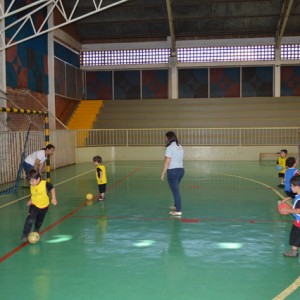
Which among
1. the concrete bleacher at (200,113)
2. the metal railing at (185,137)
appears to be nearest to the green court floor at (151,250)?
the metal railing at (185,137)

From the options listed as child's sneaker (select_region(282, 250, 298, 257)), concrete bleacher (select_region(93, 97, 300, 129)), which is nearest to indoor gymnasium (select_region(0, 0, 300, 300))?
child's sneaker (select_region(282, 250, 298, 257))

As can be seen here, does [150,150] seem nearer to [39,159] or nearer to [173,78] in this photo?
[173,78]

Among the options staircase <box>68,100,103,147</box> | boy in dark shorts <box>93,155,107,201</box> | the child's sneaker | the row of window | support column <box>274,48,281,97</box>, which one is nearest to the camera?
the child's sneaker

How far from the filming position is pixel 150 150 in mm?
23094

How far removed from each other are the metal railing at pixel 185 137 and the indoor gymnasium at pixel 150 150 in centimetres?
9

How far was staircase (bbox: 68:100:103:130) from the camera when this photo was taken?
26.2m

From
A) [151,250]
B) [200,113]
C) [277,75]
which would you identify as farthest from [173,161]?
[277,75]

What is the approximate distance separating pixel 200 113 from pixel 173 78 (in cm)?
378

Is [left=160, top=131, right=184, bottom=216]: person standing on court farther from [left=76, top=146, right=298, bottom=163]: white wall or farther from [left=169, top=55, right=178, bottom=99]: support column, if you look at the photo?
[left=169, top=55, right=178, bottom=99]: support column

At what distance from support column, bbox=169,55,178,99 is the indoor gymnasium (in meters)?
0.08

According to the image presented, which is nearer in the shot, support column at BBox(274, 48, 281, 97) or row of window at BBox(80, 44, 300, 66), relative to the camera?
support column at BBox(274, 48, 281, 97)

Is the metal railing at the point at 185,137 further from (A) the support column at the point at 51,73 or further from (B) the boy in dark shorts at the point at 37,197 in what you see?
(B) the boy in dark shorts at the point at 37,197

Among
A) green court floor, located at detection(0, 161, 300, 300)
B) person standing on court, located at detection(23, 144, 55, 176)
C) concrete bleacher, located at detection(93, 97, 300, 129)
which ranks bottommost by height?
green court floor, located at detection(0, 161, 300, 300)

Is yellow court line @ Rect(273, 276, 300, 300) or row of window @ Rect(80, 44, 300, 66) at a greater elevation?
row of window @ Rect(80, 44, 300, 66)
